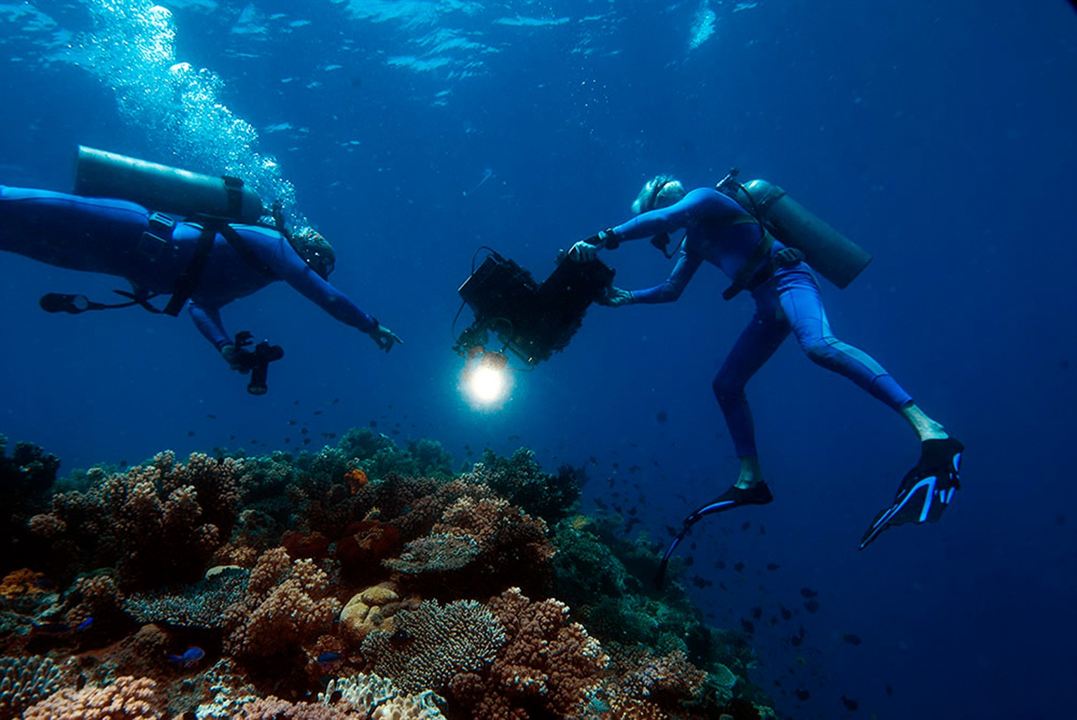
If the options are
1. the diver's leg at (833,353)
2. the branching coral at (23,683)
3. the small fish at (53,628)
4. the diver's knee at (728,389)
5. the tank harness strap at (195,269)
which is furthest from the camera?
the diver's knee at (728,389)

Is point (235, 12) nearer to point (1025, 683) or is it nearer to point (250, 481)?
point (250, 481)

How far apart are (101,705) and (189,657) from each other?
84 centimetres

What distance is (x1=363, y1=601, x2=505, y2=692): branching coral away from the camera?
119 inches

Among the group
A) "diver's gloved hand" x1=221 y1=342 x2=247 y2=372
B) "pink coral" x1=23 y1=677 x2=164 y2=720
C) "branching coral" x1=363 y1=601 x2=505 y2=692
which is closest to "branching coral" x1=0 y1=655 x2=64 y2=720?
"pink coral" x1=23 y1=677 x2=164 y2=720

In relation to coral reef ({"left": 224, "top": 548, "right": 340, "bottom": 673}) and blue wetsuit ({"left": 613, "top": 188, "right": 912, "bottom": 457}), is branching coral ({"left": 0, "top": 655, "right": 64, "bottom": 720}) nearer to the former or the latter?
coral reef ({"left": 224, "top": 548, "right": 340, "bottom": 673})

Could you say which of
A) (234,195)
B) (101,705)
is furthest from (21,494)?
(101,705)

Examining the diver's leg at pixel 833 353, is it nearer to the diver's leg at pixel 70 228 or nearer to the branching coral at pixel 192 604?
the branching coral at pixel 192 604

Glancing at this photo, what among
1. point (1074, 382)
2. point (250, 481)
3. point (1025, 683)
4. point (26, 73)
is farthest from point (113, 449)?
point (1074, 382)

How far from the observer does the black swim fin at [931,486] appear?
410 centimetres

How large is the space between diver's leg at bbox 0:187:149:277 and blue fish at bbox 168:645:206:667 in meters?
4.61

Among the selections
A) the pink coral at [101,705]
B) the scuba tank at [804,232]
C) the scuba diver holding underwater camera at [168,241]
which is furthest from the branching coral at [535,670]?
the scuba tank at [804,232]

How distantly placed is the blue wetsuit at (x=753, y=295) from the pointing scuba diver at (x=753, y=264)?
11mm

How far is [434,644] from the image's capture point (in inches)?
125

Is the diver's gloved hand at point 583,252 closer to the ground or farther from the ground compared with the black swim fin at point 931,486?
farther from the ground
